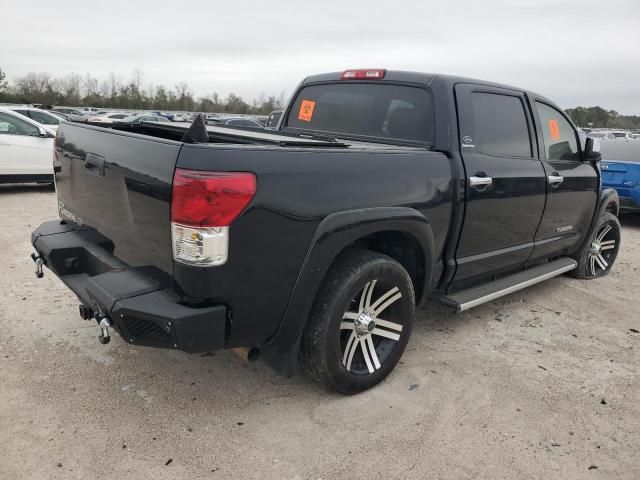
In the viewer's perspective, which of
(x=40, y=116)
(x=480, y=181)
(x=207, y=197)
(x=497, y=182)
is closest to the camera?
(x=207, y=197)

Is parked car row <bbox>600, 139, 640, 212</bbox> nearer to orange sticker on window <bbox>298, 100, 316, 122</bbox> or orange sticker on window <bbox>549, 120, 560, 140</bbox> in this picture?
orange sticker on window <bbox>549, 120, 560, 140</bbox>

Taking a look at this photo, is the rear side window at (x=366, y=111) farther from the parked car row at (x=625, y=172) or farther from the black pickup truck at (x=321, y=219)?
the parked car row at (x=625, y=172)

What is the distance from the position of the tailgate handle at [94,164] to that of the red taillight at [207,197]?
796 mm

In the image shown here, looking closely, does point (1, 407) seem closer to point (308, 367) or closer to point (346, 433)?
point (308, 367)

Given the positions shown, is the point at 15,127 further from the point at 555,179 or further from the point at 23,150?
the point at 555,179

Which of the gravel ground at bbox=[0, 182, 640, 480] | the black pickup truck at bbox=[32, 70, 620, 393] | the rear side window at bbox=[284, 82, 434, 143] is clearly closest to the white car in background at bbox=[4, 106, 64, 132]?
the gravel ground at bbox=[0, 182, 640, 480]

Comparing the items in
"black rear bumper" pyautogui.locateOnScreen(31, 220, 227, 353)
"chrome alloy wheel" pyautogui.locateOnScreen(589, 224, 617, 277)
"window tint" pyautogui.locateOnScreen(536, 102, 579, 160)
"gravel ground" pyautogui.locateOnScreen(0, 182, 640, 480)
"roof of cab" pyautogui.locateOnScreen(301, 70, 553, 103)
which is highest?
"roof of cab" pyautogui.locateOnScreen(301, 70, 553, 103)

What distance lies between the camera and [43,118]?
13.9 m

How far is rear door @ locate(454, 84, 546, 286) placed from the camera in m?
3.64

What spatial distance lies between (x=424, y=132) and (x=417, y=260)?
92 centimetres

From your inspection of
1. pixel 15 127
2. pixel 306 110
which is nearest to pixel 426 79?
pixel 306 110

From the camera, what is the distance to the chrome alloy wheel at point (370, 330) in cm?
304

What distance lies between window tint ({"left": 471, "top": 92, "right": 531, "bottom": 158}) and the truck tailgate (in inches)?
89.4

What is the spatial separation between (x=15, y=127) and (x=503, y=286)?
953cm
